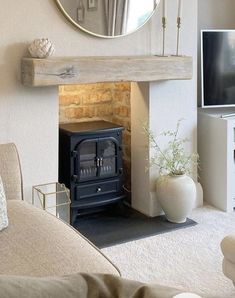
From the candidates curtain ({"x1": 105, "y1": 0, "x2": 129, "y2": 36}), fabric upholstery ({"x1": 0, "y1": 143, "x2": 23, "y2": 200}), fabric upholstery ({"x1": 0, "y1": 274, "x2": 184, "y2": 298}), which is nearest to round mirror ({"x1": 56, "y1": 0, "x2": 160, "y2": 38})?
curtain ({"x1": 105, "y1": 0, "x2": 129, "y2": 36})

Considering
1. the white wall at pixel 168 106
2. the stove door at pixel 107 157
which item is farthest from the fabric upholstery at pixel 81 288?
the white wall at pixel 168 106

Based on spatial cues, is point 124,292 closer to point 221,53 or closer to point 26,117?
point 26,117

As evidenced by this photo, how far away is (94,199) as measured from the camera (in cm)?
369

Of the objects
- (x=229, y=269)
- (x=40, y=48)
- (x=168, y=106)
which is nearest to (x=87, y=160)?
(x=168, y=106)

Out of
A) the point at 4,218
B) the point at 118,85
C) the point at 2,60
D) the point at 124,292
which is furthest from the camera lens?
the point at 118,85

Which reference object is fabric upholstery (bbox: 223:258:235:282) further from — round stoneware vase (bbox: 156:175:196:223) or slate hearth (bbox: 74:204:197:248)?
round stoneware vase (bbox: 156:175:196:223)

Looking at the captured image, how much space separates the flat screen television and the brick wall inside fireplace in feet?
2.12

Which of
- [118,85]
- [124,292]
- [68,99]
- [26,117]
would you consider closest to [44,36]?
[26,117]

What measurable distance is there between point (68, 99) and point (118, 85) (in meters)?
0.47

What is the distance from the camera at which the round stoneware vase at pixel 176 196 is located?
353cm

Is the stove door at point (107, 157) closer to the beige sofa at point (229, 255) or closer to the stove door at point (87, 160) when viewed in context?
the stove door at point (87, 160)

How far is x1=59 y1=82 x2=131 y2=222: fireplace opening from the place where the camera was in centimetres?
392

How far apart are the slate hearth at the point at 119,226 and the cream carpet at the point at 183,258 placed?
7 centimetres

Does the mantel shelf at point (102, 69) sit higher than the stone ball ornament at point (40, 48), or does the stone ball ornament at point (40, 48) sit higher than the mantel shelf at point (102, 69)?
the stone ball ornament at point (40, 48)
